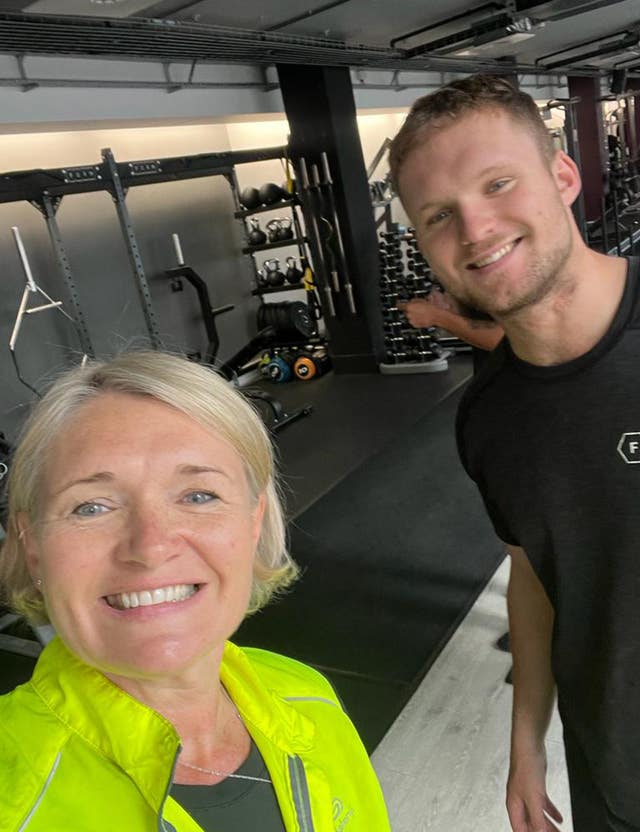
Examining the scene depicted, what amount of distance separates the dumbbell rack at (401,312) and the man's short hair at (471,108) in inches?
201

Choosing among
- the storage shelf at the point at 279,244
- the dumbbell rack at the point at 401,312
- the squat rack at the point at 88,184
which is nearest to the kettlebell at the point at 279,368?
the dumbbell rack at the point at 401,312

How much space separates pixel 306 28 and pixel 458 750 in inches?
197

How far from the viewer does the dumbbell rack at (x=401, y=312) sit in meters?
6.26

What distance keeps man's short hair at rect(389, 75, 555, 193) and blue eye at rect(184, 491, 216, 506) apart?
2.19 feet

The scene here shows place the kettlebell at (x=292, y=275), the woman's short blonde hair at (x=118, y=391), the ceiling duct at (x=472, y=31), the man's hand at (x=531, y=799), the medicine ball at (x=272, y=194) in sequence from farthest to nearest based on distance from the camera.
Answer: the kettlebell at (x=292, y=275) < the medicine ball at (x=272, y=194) < the ceiling duct at (x=472, y=31) < the man's hand at (x=531, y=799) < the woman's short blonde hair at (x=118, y=391)

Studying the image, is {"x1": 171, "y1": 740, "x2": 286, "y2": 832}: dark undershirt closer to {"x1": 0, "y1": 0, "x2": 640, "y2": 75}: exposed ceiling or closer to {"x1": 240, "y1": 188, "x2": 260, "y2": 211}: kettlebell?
{"x1": 0, "y1": 0, "x2": 640, "y2": 75}: exposed ceiling

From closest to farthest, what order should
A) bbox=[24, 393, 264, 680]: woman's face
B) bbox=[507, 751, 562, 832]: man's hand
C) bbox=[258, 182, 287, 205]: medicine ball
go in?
bbox=[24, 393, 264, 680]: woman's face → bbox=[507, 751, 562, 832]: man's hand → bbox=[258, 182, 287, 205]: medicine ball

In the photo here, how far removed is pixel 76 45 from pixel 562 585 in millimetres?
3987

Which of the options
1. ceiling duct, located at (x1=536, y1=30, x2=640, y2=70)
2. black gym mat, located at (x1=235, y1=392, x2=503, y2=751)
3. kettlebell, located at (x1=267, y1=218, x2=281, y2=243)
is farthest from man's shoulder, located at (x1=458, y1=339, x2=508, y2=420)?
ceiling duct, located at (x1=536, y1=30, x2=640, y2=70)

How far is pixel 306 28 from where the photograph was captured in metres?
5.14

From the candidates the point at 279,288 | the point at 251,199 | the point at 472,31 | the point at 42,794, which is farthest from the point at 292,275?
the point at 42,794

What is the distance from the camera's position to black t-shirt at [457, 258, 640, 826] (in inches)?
38.7

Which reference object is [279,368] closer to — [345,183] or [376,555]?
[345,183]

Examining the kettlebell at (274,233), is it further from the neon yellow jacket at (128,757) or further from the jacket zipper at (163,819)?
the jacket zipper at (163,819)
